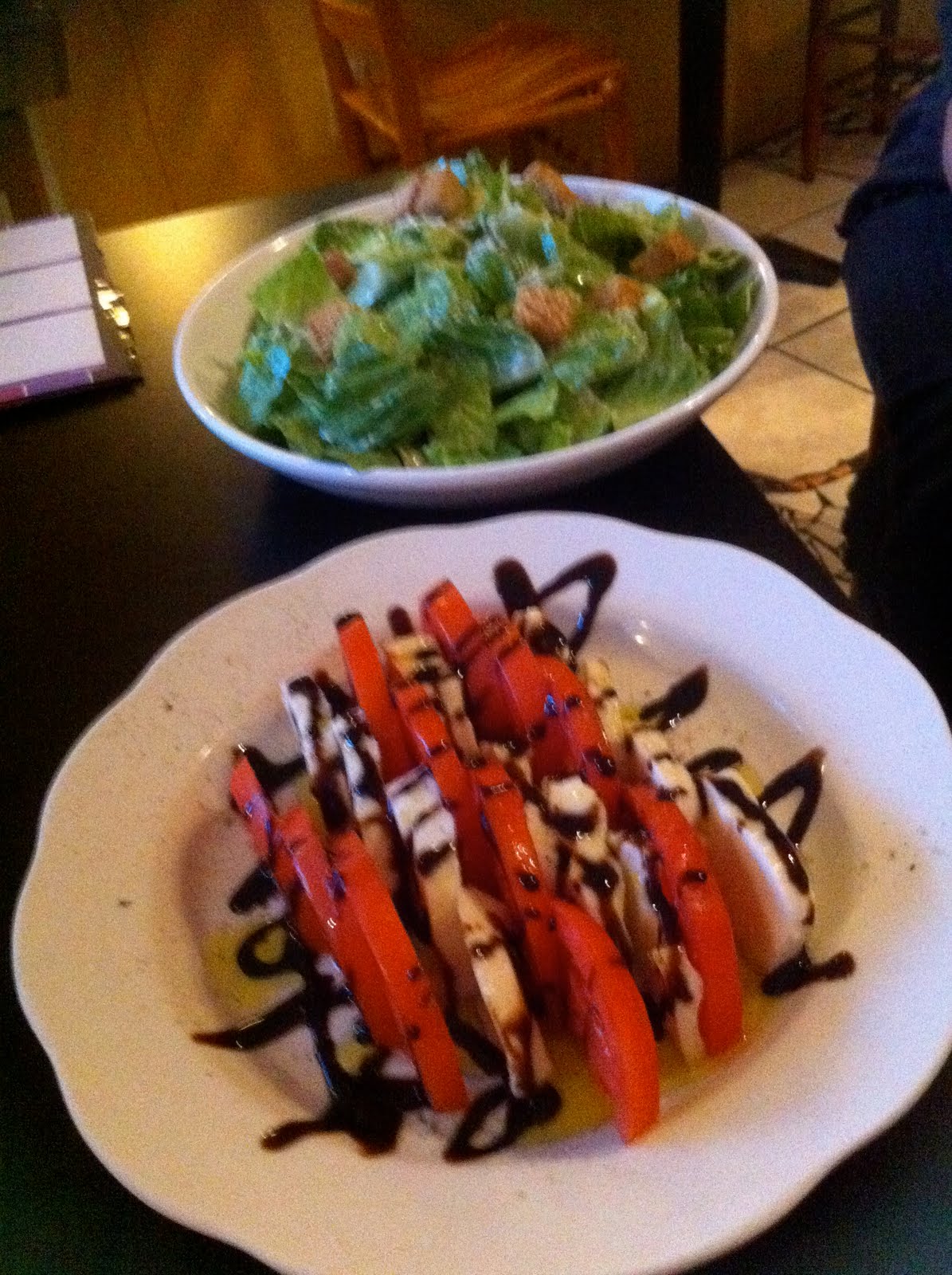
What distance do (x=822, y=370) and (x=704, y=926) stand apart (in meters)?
2.12

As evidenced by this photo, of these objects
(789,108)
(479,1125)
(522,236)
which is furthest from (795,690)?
(789,108)

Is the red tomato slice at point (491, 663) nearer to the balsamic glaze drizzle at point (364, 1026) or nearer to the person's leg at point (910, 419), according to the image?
the balsamic glaze drizzle at point (364, 1026)

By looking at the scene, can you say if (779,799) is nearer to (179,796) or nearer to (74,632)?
(179,796)

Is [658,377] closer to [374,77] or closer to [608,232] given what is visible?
[608,232]

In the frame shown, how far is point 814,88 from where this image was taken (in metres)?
2.88

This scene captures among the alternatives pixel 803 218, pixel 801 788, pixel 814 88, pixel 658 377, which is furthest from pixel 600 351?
pixel 814 88

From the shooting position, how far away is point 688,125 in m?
2.33

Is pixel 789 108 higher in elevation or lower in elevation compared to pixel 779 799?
lower

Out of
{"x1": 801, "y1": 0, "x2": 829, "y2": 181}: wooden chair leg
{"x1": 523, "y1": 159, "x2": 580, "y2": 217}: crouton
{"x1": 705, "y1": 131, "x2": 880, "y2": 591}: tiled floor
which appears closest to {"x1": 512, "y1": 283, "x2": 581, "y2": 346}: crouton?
{"x1": 523, "y1": 159, "x2": 580, "y2": 217}: crouton

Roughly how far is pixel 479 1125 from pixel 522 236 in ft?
2.57

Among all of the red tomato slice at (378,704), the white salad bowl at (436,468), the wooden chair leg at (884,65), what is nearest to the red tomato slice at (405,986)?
the red tomato slice at (378,704)

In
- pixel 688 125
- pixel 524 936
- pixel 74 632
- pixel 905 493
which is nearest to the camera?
pixel 524 936

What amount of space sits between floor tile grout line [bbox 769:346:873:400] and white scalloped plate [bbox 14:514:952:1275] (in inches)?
69.4

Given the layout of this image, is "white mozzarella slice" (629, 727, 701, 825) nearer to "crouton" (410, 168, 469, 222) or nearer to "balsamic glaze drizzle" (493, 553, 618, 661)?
"balsamic glaze drizzle" (493, 553, 618, 661)
